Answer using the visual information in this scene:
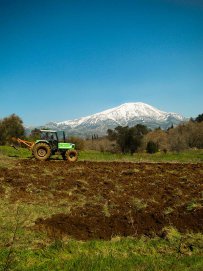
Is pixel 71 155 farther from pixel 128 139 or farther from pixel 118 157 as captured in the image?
pixel 128 139

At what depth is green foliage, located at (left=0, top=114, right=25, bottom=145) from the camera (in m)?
68.2

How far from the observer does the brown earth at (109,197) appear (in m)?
9.95

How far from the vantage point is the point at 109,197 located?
1327 cm

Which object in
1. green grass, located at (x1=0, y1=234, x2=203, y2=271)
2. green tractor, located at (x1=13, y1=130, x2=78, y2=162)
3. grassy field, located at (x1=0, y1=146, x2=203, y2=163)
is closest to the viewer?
green grass, located at (x1=0, y1=234, x2=203, y2=271)

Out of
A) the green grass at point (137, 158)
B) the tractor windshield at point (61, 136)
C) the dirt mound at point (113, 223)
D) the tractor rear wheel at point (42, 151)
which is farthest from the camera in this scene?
the green grass at point (137, 158)

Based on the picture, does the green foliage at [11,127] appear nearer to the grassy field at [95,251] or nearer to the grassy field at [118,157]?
the grassy field at [118,157]

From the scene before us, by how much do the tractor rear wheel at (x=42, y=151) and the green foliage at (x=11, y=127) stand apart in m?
44.6

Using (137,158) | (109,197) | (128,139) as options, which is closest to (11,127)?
(128,139)

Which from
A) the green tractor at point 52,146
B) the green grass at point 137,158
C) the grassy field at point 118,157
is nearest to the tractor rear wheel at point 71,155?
the green tractor at point 52,146

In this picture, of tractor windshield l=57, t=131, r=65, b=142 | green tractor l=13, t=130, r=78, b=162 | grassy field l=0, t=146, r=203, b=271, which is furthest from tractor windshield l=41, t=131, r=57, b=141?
grassy field l=0, t=146, r=203, b=271

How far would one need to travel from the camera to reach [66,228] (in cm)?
963

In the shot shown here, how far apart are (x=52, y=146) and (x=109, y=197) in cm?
1237

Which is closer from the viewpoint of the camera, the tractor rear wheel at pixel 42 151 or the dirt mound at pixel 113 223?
the dirt mound at pixel 113 223

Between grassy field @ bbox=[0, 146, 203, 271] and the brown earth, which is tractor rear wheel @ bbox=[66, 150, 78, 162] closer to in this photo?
the brown earth
